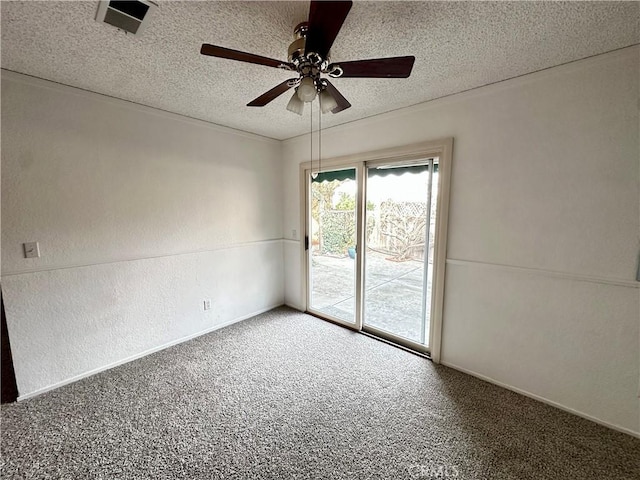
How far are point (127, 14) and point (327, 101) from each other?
1071 millimetres

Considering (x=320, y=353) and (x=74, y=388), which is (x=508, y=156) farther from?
(x=74, y=388)

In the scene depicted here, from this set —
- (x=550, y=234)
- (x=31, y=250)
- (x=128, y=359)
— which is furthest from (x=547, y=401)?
(x=31, y=250)

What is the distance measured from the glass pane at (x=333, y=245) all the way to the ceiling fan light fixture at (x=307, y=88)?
5.43 ft

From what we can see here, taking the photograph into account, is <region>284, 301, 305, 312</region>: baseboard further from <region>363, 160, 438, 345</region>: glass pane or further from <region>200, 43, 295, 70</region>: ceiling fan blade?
<region>200, 43, 295, 70</region>: ceiling fan blade

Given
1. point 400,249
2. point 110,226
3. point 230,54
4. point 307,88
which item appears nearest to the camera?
point 230,54

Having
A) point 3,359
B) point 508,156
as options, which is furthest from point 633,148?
point 3,359

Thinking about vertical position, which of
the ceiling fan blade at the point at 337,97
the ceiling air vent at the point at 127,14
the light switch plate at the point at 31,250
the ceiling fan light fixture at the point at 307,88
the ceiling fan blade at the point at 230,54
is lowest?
the light switch plate at the point at 31,250

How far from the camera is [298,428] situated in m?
1.73

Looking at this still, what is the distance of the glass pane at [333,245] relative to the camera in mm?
3145

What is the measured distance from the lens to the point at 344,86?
2.03 m

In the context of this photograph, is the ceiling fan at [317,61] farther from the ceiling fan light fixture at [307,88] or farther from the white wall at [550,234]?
the white wall at [550,234]

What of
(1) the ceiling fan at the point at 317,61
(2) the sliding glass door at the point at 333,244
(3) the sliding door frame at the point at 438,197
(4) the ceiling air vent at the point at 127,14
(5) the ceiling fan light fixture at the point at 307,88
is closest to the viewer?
(1) the ceiling fan at the point at 317,61

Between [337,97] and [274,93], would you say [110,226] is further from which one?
[337,97]

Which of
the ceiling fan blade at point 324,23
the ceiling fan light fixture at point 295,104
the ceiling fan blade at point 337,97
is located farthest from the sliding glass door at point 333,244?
the ceiling fan blade at point 324,23
